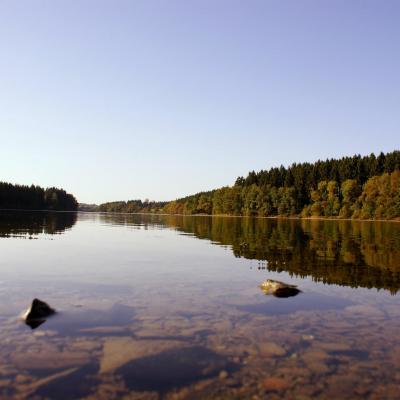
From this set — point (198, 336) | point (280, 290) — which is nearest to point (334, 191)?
point (280, 290)

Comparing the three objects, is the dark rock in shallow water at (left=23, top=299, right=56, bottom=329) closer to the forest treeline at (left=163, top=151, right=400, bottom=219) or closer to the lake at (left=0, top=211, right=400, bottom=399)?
the lake at (left=0, top=211, right=400, bottom=399)

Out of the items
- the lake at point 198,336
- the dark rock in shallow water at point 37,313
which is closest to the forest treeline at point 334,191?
the lake at point 198,336

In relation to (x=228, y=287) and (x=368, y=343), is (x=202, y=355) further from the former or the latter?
(x=228, y=287)

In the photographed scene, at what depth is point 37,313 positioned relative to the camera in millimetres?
13570

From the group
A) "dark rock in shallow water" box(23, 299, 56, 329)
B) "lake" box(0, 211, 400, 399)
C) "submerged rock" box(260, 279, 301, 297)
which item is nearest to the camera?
"lake" box(0, 211, 400, 399)

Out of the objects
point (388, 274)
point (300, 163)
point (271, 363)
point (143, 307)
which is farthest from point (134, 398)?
point (300, 163)

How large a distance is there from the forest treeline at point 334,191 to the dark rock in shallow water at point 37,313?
Answer: 439 feet

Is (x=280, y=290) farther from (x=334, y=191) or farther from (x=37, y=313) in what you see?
(x=334, y=191)

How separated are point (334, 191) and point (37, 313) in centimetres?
15365

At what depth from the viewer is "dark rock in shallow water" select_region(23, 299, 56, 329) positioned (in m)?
13.0

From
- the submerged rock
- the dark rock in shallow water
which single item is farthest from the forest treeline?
the dark rock in shallow water

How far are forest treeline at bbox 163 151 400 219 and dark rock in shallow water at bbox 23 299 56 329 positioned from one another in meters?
134

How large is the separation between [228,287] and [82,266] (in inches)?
428

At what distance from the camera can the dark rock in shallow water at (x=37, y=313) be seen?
42.7 feet
